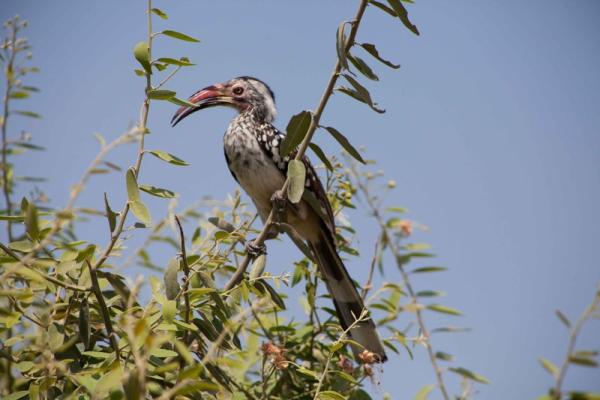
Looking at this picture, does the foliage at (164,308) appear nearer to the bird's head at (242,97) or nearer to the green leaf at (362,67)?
the green leaf at (362,67)

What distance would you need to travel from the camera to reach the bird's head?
16.1ft

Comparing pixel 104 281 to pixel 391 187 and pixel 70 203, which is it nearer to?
pixel 70 203

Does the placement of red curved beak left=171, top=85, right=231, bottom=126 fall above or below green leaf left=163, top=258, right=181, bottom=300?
above

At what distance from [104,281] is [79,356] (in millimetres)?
281

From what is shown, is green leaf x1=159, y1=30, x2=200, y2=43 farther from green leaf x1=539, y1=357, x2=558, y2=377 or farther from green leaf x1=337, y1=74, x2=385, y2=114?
green leaf x1=539, y1=357, x2=558, y2=377

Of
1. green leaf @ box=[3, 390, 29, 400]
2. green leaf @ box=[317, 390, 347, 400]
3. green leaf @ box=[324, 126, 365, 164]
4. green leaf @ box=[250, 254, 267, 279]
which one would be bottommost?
green leaf @ box=[3, 390, 29, 400]

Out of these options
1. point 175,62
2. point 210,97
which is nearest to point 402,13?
point 175,62

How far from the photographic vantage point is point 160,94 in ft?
7.61

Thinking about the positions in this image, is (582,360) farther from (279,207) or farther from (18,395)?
(279,207)

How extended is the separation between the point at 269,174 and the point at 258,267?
1.65 metres

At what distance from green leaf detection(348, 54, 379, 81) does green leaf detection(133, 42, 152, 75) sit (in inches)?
26.9

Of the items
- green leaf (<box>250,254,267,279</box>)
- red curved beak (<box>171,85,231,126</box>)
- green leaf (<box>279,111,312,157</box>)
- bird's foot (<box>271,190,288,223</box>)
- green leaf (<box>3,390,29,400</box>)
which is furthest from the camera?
red curved beak (<box>171,85,231,126</box>)

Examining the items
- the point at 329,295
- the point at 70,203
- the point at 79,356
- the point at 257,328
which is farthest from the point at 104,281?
the point at 329,295

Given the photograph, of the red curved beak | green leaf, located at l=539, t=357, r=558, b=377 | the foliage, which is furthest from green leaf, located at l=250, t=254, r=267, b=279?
the red curved beak
